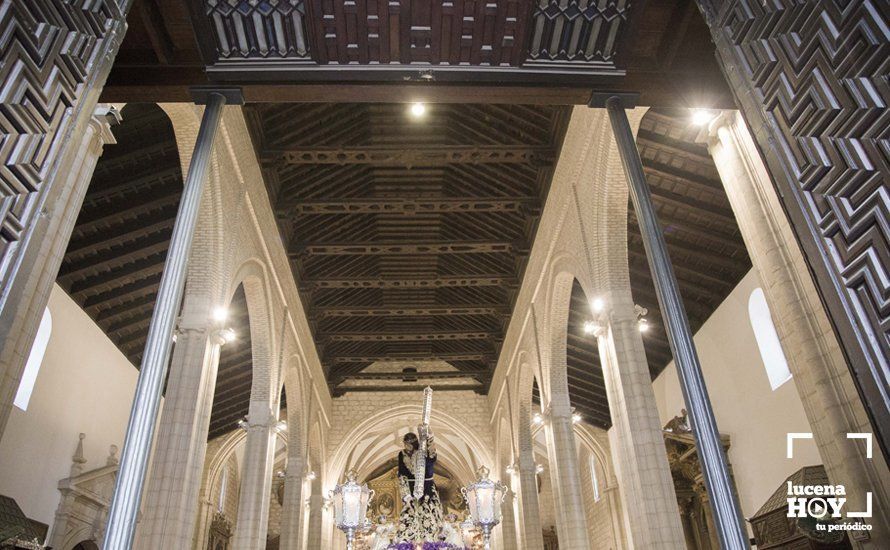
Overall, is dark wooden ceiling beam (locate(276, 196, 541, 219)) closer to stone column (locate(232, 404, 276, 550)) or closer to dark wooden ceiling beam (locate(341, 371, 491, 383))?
stone column (locate(232, 404, 276, 550))

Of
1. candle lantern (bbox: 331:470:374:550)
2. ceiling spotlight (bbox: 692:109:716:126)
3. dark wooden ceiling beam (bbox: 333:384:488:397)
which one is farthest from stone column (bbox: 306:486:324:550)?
ceiling spotlight (bbox: 692:109:716:126)

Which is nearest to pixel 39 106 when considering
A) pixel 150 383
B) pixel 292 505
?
pixel 150 383

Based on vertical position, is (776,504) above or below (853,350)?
above

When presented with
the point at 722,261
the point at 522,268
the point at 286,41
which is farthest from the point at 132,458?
the point at 522,268

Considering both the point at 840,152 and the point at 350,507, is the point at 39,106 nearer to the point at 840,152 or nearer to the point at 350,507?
the point at 840,152

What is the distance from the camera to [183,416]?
700 centimetres

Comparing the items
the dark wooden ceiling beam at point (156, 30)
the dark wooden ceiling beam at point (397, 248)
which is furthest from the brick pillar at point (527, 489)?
the dark wooden ceiling beam at point (156, 30)

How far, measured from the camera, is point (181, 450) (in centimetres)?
684

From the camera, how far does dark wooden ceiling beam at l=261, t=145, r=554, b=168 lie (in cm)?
987

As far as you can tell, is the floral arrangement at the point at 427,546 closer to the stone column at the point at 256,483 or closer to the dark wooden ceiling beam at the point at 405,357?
the stone column at the point at 256,483

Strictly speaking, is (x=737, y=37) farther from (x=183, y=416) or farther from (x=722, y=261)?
(x=722, y=261)

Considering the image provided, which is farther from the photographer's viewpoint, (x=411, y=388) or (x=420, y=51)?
(x=411, y=388)

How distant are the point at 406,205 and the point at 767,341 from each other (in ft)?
21.6

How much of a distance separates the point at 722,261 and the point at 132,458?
32.3ft
